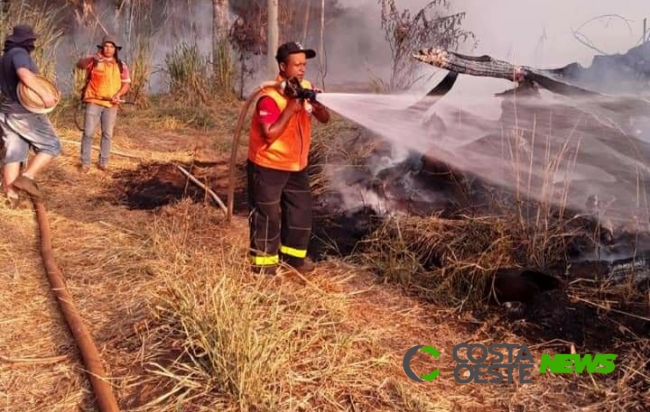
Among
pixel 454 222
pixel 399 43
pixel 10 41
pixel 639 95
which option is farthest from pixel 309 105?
pixel 399 43

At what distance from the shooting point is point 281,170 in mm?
3447

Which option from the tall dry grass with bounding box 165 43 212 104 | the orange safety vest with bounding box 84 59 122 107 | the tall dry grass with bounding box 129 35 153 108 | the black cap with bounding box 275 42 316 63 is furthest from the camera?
the tall dry grass with bounding box 165 43 212 104

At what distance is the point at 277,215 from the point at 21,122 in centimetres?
284

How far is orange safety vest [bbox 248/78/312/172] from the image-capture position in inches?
133

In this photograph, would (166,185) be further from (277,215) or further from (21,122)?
(277,215)

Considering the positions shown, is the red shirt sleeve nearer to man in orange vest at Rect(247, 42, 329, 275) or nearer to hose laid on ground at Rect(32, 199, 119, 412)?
man in orange vest at Rect(247, 42, 329, 275)

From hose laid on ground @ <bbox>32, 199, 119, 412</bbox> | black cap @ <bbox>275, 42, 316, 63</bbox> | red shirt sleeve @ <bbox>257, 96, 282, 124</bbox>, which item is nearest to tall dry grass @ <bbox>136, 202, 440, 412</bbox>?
Answer: hose laid on ground @ <bbox>32, 199, 119, 412</bbox>

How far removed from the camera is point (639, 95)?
439 centimetres

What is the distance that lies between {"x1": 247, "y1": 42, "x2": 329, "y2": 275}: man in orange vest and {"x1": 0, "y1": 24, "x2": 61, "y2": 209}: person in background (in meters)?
2.52

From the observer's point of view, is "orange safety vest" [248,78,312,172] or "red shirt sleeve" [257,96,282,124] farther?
"orange safety vest" [248,78,312,172]

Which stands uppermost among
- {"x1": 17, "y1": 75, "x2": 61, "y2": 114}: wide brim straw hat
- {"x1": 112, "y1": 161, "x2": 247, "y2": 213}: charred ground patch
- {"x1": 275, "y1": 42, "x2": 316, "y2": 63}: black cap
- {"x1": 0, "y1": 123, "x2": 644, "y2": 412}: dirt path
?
{"x1": 275, "y1": 42, "x2": 316, "y2": 63}: black cap

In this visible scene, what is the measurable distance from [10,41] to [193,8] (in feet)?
34.6

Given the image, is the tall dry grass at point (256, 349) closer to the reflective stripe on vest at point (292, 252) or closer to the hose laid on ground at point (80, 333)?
the hose laid on ground at point (80, 333)

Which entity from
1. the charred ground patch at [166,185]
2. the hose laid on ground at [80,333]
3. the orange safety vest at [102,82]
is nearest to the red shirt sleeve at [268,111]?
the hose laid on ground at [80,333]
